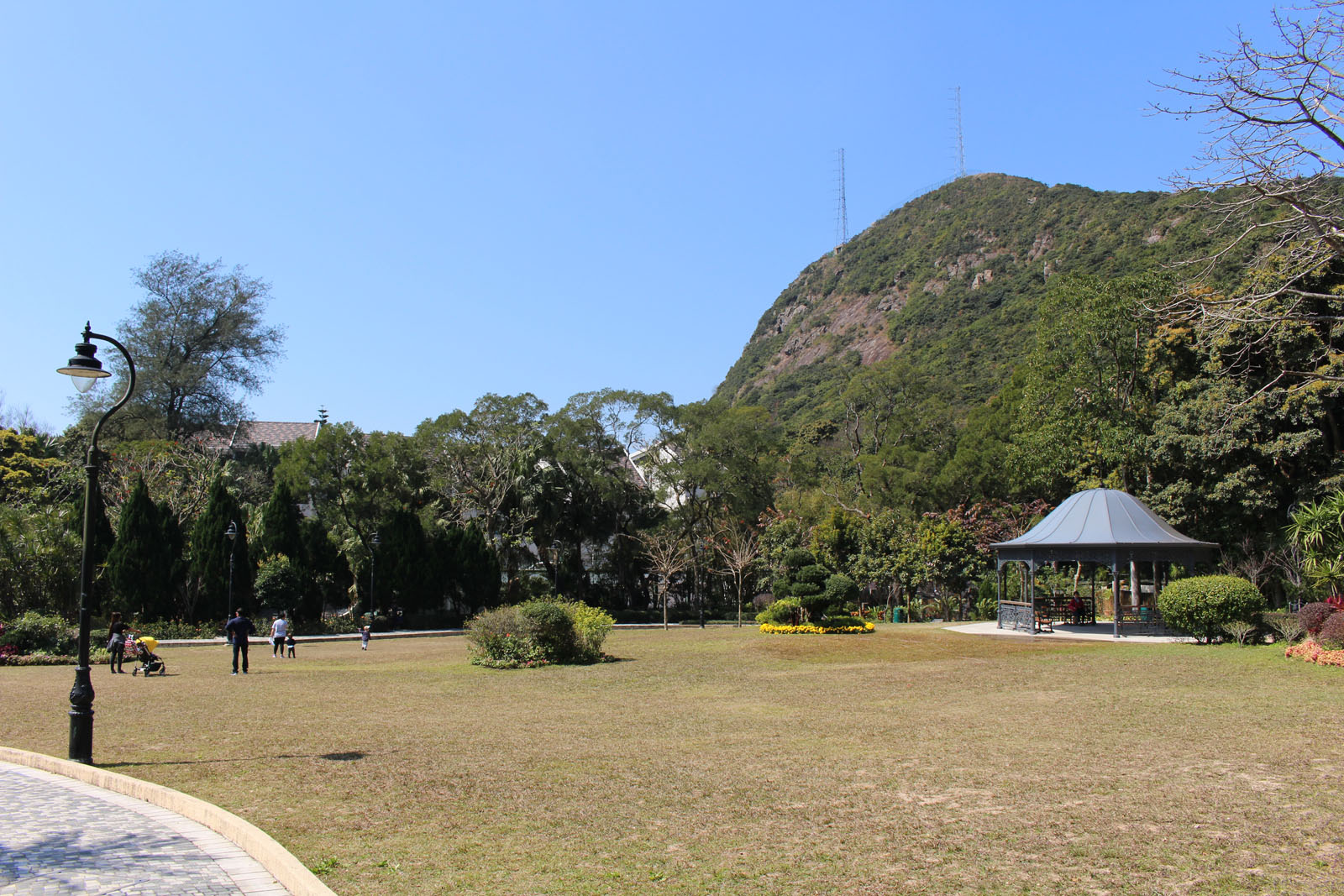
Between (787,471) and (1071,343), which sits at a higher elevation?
(1071,343)

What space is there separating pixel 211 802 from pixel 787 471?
41.1 m

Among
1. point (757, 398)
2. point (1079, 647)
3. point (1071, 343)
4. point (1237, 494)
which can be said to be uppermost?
point (757, 398)

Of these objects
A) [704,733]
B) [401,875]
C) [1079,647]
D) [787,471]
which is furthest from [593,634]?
[787,471]

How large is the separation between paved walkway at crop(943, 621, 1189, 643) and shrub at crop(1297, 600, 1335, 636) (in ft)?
10.1

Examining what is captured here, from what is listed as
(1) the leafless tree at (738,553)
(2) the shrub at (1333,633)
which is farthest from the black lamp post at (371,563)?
(2) the shrub at (1333,633)

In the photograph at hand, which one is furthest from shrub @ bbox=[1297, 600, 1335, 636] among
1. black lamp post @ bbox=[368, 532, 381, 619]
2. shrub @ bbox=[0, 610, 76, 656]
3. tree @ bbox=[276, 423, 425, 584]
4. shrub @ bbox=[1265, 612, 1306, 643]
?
tree @ bbox=[276, 423, 425, 584]

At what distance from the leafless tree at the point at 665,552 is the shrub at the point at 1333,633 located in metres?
23.4

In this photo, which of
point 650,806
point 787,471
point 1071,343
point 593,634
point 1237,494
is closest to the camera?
point 650,806

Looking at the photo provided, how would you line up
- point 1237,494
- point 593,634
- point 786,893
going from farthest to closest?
point 1237,494
point 593,634
point 786,893

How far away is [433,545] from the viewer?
37812mm

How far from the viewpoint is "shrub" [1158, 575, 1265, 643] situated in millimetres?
19500

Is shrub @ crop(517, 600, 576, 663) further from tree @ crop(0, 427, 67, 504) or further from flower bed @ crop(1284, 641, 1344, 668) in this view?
tree @ crop(0, 427, 67, 504)

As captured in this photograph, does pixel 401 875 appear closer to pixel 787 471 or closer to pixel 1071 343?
pixel 1071 343

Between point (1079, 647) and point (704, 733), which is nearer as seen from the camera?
point (704, 733)
